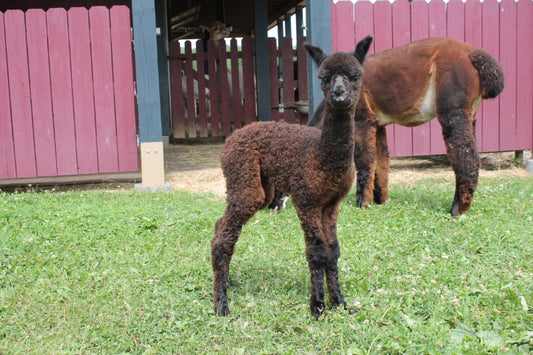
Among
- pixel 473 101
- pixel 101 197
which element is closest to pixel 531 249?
Result: pixel 473 101

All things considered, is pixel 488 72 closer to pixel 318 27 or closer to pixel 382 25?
pixel 318 27

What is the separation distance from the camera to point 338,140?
11.0ft

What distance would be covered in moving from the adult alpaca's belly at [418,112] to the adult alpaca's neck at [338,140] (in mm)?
3014

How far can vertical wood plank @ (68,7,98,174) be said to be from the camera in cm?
772

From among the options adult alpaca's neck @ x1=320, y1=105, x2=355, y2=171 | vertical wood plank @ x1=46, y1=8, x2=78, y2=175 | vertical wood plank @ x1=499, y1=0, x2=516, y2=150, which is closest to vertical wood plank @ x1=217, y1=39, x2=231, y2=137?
vertical wood plank @ x1=46, y1=8, x2=78, y2=175

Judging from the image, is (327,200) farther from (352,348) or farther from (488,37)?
(488,37)

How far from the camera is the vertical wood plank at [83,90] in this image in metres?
7.72

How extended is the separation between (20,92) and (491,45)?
753cm

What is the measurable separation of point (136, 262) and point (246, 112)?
29.0 feet

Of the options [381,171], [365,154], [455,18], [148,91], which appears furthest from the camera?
[455,18]

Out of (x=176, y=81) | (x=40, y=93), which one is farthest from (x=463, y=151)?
(x=176, y=81)

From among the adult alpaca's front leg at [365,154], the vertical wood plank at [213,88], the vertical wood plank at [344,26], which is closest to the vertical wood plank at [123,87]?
the vertical wood plank at [344,26]

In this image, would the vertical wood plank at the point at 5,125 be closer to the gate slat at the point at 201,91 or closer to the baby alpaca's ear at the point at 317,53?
the gate slat at the point at 201,91

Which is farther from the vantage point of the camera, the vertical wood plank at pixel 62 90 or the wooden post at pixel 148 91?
the vertical wood plank at pixel 62 90
